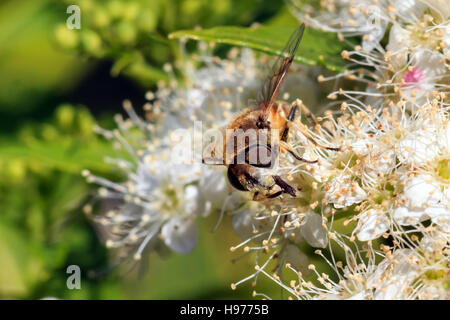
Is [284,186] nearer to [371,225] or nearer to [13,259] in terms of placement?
[371,225]

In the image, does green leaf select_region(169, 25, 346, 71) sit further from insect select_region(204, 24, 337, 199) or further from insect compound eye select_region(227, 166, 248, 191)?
insect compound eye select_region(227, 166, 248, 191)

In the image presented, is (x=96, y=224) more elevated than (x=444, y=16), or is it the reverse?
(x=444, y=16)

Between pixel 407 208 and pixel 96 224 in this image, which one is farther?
pixel 96 224

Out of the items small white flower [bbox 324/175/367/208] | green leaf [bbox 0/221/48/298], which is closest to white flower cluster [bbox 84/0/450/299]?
small white flower [bbox 324/175/367/208]

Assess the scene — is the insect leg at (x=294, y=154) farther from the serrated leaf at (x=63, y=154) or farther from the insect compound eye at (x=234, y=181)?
the serrated leaf at (x=63, y=154)

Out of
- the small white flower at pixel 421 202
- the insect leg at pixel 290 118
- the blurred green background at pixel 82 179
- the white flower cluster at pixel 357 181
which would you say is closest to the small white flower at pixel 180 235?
the white flower cluster at pixel 357 181
